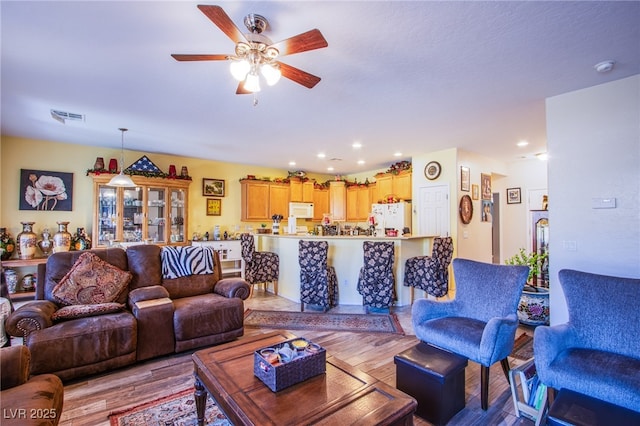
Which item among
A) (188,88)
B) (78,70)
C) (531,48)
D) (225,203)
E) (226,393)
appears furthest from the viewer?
(225,203)

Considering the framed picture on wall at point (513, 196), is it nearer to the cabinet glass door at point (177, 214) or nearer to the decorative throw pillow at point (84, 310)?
the cabinet glass door at point (177, 214)

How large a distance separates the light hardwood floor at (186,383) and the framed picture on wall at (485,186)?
3.85 metres

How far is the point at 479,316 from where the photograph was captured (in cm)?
254

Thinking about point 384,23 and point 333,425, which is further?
point 384,23

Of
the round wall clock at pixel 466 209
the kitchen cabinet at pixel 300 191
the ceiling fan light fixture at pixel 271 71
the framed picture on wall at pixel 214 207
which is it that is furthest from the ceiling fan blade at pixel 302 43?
the kitchen cabinet at pixel 300 191

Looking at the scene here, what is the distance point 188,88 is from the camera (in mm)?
2980

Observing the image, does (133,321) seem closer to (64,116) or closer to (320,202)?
(64,116)

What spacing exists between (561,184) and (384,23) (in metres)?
2.54

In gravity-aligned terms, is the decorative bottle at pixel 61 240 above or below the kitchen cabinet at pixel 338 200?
below

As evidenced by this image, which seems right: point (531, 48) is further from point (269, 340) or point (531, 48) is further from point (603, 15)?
point (269, 340)

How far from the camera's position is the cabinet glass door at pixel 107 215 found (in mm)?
5215

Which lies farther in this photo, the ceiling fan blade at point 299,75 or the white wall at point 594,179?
the white wall at point 594,179

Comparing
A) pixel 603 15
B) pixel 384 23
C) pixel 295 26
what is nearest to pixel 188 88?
pixel 295 26

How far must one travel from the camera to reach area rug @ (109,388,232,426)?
6.49 ft
